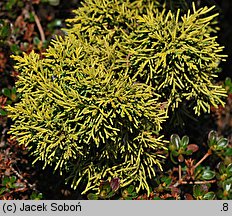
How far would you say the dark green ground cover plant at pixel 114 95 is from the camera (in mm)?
1520

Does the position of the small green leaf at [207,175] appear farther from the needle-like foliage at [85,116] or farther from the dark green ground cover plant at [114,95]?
the needle-like foliage at [85,116]

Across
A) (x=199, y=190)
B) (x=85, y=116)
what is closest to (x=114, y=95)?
(x=85, y=116)

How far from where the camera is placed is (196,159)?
211 cm

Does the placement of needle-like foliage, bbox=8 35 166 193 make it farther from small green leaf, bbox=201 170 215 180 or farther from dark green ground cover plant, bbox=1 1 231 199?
small green leaf, bbox=201 170 215 180

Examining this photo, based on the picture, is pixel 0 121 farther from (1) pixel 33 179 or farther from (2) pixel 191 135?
(2) pixel 191 135

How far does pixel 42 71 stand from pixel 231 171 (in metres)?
0.79

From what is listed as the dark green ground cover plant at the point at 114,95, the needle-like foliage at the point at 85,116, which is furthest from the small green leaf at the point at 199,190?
the needle-like foliage at the point at 85,116

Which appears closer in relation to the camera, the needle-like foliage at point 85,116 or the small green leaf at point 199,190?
the needle-like foliage at point 85,116

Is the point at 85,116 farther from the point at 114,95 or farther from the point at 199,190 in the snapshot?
the point at 199,190

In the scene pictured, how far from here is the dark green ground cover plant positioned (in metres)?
1.52

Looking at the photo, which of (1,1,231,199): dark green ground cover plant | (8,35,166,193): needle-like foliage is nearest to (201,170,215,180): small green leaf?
(1,1,231,199): dark green ground cover plant

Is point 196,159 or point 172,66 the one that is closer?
point 172,66

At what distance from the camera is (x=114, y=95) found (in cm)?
149

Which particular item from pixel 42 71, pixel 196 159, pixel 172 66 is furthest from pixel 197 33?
pixel 196 159
